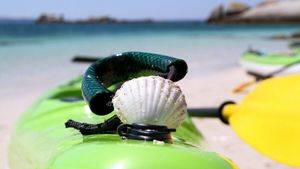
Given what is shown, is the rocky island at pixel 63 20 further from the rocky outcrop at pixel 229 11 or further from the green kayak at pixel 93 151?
the green kayak at pixel 93 151

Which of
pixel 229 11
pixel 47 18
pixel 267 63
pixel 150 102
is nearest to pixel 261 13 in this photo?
pixel 229 11

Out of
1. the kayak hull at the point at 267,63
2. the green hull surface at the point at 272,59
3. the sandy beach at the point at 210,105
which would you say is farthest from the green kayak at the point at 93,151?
the green hull surface at the point at 272,59

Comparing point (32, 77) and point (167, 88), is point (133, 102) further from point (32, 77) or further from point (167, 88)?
point (32, 77)

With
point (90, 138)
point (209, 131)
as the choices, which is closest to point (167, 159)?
point (90, 138)

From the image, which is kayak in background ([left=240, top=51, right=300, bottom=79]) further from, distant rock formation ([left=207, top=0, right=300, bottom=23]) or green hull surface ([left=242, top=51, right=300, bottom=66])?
distant rock formation ([left=207, top=0, right=300, bottom=23])

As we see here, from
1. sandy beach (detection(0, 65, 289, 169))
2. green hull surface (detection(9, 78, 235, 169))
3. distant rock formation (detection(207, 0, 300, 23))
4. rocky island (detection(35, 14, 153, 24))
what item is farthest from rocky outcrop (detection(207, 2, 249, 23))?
green hull surface (detection(9, 78, 235, 169))

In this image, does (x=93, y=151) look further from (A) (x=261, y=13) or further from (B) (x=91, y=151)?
(A) (x=261, y=13)
